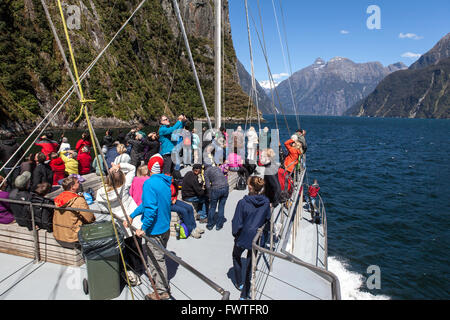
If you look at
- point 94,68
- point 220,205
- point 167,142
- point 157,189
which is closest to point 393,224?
point 220,205

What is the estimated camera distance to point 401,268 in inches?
451

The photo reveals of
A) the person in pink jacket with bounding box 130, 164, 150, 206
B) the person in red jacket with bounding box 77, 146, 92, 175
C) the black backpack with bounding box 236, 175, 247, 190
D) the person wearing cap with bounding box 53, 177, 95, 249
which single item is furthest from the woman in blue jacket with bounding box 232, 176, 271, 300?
the person in red jacket with bounding box 77, 146, 92, 175

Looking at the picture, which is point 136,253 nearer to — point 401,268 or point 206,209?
point 206,209

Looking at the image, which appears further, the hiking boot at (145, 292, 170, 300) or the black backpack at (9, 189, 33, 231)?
the black backpack at (9, 189, 33, 231)

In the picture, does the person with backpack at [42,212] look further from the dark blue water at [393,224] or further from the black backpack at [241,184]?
the dark blue water at [393,224]

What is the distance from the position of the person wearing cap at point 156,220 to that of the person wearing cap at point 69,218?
1145mm

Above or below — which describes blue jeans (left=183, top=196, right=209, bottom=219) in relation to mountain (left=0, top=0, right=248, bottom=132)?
below

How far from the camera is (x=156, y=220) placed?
4074mm

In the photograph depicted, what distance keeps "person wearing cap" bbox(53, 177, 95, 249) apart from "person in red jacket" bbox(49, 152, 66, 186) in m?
4.11

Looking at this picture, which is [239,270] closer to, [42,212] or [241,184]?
[42,212]

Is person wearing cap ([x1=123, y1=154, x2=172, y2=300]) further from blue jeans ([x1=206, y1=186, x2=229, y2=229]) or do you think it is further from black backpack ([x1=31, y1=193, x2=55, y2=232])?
blue jeans ([x1=206, y1=186, x2=229, y2=229])

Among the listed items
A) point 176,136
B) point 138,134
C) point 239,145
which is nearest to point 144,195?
point 176,136

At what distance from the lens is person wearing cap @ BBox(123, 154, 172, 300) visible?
3.87 m

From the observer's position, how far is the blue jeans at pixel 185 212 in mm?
6277
